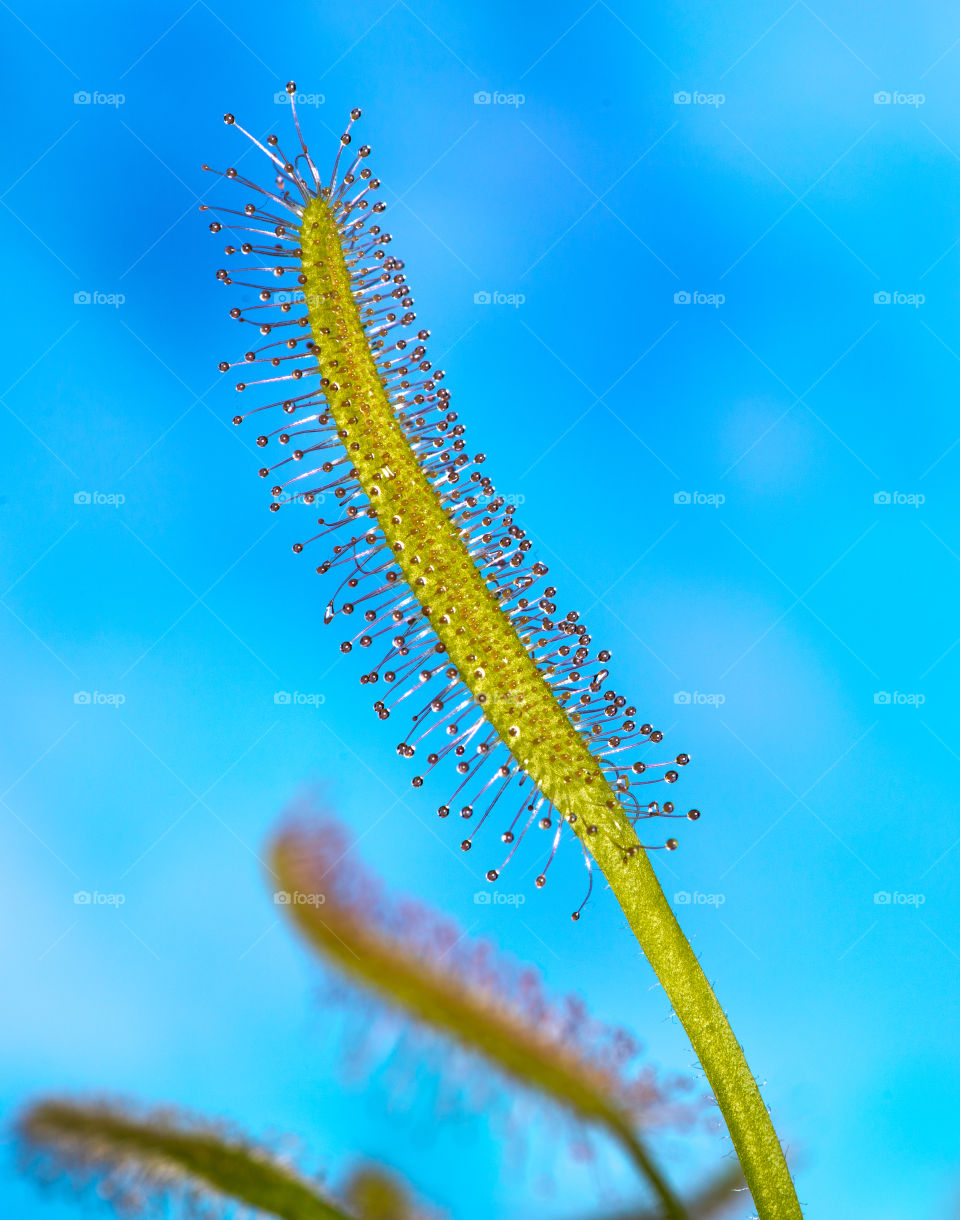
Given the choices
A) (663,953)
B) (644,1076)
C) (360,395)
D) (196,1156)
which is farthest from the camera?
(644,1076)

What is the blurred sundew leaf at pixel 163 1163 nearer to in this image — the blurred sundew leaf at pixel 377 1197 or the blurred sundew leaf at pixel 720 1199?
the blurred sundew leaf at pixel 377 1197

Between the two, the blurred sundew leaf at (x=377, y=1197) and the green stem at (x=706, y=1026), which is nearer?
the green stem at (x=706, y=1026)

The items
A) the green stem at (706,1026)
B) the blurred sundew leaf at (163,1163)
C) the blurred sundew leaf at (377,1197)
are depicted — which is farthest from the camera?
the blurred sundew leaf at (377,1197)

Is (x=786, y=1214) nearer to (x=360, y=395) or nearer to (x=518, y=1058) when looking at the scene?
(x=518, y=1058)

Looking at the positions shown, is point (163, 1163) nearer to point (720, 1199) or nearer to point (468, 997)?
point (468, 997)

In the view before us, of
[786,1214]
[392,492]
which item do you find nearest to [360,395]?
[392,492]

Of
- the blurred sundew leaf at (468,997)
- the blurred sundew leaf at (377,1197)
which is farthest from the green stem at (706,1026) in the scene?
the blurred sundew leaf at (377,1197)
